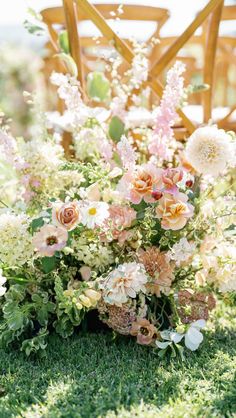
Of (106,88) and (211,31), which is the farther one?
(106,88)

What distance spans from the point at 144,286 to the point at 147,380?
0.87 ft

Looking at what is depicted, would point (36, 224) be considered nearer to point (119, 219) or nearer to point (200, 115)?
point (119, 219)

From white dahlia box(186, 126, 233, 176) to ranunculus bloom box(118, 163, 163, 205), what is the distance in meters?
0.12

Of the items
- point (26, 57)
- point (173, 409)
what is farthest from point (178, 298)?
point (26, 57)

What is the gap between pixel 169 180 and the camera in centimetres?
185

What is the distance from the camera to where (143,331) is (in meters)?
1.94

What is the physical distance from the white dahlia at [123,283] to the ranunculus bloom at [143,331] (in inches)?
4.8

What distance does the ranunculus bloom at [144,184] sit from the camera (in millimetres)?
1855

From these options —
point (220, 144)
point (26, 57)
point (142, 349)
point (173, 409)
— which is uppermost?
point (220, 144)

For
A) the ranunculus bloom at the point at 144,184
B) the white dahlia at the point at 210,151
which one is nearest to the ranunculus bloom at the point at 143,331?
the ranunculus bloom at the point at 144,184

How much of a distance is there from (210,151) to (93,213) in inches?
14.5

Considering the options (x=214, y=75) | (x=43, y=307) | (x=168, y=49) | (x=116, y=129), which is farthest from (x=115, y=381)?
(x=214, y=75)

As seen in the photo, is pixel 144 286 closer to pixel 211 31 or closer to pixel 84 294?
pixel 84 294

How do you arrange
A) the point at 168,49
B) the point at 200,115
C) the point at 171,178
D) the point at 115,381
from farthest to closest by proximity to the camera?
the point at 200,115
the point at 168,49
the point at 171,178
the point at 115,381
